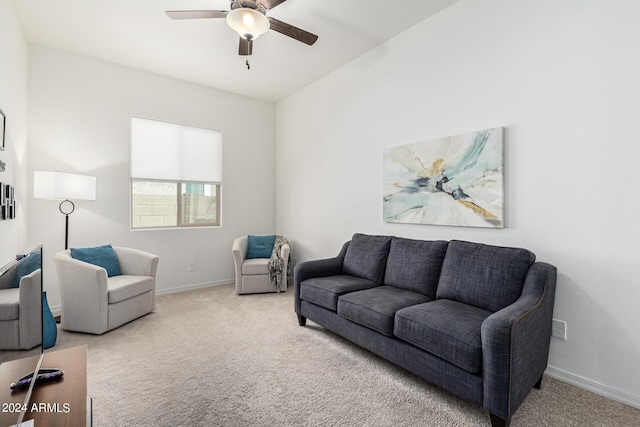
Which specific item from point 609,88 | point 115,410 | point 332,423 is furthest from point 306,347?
point 609,88

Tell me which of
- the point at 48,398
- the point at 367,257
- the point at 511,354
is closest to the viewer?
the point at 48,398

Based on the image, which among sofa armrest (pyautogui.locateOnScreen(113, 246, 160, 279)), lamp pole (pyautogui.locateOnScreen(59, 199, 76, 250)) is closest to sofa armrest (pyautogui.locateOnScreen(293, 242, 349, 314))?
sofa armrest (pyautogui.locateOnScreen(113, 246, 160, 279))

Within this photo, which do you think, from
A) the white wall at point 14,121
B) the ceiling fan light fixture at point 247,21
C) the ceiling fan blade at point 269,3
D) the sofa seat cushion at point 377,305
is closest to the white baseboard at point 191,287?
the white wall at point 14,121

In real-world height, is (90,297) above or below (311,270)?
below

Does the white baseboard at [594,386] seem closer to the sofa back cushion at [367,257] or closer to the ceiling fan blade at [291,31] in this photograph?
the sofa back cushion at [367,257]

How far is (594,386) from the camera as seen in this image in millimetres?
2053

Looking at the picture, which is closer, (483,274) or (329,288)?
(483,274)

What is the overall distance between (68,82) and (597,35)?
510 centimetres

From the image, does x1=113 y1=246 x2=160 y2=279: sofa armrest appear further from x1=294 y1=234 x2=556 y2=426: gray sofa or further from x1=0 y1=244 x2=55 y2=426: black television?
x1=0 y1=244 x2=55 y2=426: black television

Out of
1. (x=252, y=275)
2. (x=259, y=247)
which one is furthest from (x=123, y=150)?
(x=252, y=275)

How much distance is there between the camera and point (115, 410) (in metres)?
1.87

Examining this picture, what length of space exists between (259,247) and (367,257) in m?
2.05

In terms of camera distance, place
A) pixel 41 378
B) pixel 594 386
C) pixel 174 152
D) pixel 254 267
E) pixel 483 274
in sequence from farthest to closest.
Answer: pixel 174 152 < pixel 254 267 < pixel 483 274 < pixel 594 386 < pixel 41 378

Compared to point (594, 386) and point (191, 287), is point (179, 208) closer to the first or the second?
point (191, 287)
